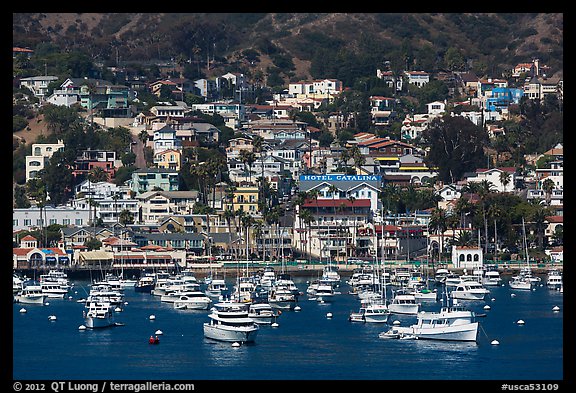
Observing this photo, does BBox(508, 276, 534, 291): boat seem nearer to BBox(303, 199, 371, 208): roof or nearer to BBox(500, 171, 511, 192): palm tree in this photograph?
BBox(303, 199, 371, 208): roof

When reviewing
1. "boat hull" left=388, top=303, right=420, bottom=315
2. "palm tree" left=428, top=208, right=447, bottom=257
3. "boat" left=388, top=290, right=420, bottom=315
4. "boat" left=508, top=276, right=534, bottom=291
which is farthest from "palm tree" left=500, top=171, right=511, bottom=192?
"boat hull" left=388, top=303, right=420, bottom=315

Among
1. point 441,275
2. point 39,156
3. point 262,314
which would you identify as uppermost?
point 39,156

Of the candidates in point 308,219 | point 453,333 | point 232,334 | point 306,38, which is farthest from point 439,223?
point 306,38

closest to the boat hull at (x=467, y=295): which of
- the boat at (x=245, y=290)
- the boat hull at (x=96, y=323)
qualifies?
the boat at (x=245, y=290)

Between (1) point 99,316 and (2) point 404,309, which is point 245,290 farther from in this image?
(1) point 99,316

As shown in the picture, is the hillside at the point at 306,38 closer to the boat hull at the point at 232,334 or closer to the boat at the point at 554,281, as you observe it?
the boat at the point at 554,281
